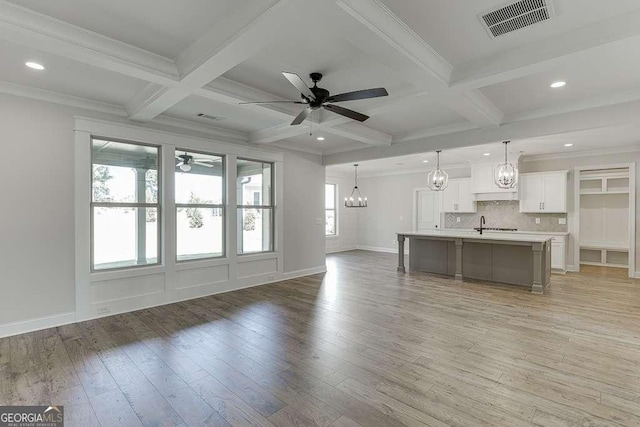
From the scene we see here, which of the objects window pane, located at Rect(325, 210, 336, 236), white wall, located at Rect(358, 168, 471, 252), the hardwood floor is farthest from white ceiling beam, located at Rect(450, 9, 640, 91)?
window pane, located at Rect(325, 210, 336, 236)

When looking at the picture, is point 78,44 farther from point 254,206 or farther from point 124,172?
point 254,206

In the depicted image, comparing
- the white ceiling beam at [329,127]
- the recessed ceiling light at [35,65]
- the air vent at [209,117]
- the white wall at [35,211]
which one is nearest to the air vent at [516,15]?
the white ceiling beam at [329,127]

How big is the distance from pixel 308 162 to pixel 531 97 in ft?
13.7

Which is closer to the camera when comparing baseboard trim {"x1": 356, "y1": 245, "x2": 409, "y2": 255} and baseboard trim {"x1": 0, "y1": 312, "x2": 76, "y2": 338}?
baseboard trim {"x1": 0, "y1": 312, "x2": 76, "y2": 338}

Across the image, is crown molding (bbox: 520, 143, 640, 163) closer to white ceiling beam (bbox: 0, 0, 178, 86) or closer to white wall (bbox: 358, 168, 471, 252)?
white wall (bbox: 358, 168, 471, 252)

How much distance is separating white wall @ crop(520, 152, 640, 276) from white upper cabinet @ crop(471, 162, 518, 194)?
2.46 feet

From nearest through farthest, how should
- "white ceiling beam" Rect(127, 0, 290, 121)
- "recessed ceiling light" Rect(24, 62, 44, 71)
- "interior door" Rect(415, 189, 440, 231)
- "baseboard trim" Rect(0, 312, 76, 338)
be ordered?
"white ceiling beam" Rect(127, 0, 290, 121), "recessed ceiling light" Rect(24, 62, 44, 71), "baseboard trim" Rect(0, 312, 76, 338), "interior door" Rect(415, 189, 440, 231)

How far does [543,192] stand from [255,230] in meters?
6.67

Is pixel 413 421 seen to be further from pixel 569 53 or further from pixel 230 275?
pixel 230 275

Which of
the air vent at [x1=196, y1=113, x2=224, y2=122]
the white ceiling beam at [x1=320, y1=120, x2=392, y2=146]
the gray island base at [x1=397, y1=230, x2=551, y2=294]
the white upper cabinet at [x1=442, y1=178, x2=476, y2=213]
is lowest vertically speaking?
the gray island base at [x1=397, y1=230, x2=551, y2=294]

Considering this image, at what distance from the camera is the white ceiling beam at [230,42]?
206cm

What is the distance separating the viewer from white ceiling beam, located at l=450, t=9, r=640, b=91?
7.38 ft

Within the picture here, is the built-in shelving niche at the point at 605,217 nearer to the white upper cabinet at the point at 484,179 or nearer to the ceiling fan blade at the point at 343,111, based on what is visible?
the white upper cabinet at the point at 484,179

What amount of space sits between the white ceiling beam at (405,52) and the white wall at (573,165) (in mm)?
5035
